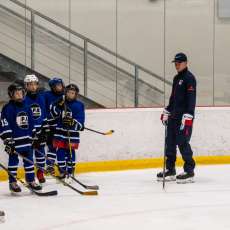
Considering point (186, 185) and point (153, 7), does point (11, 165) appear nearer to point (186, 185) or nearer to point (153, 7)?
point (186, 185)

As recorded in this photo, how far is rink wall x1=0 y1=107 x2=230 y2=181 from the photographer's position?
25.7ft

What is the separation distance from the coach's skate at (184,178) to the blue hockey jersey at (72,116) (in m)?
0.99

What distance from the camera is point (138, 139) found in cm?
809

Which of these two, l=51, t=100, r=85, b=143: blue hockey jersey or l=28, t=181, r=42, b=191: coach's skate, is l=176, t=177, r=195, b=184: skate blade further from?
l=28, t=181, r=42, b=191: coach's skate

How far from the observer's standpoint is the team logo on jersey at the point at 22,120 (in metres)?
6.19

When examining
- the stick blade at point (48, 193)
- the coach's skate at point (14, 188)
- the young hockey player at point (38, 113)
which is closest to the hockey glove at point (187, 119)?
the young hockey player at point (38, 113)

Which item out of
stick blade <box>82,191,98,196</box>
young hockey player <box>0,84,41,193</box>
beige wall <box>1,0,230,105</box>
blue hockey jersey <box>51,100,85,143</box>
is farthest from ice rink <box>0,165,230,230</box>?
beige wall <box>1,0,230,105</box>

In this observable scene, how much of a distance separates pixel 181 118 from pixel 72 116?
0.99 meters

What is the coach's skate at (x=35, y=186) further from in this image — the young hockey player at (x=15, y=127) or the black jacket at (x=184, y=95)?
the black jacket at (x=184, y=95)

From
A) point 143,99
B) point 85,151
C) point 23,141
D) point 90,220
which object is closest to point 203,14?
point 143,99

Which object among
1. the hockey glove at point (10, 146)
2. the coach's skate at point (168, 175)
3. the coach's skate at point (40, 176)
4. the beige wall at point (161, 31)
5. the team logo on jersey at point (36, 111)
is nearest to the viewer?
the hockey glove at point (10, 146)

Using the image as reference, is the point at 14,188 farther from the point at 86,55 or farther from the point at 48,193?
the point at 86,55

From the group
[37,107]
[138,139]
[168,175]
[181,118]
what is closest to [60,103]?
[37,107]

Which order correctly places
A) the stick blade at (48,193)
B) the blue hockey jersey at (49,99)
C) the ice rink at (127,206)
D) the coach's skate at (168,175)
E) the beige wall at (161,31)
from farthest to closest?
the beige wall at (161,31), the coach's skate at (168,175), the blue hockey jersey at (49,99), the stick blade at (48,193), the ice rink at (127,206)
